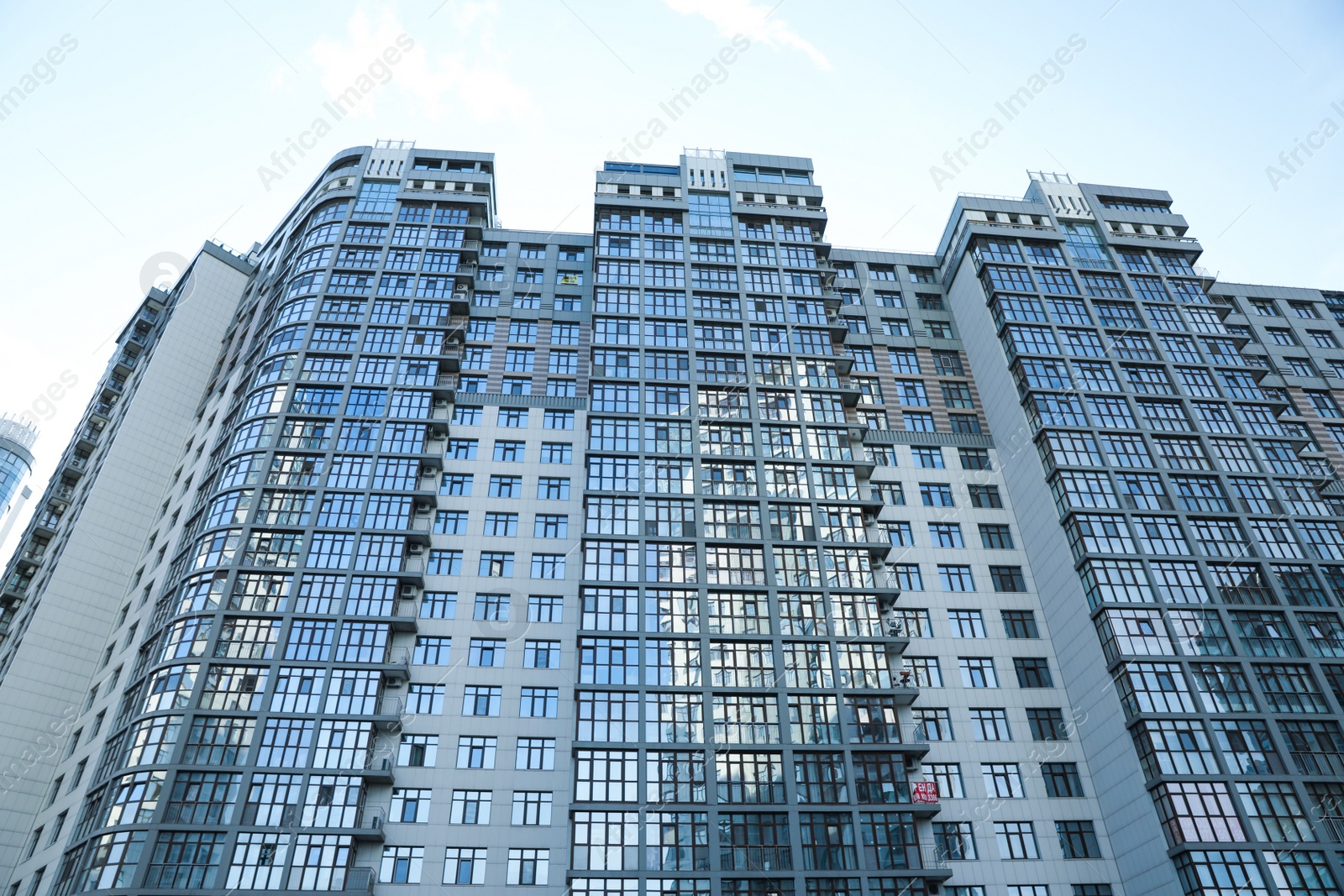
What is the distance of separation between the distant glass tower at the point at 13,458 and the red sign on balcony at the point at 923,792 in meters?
129

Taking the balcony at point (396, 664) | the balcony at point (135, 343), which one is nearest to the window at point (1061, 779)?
the balcony at point (396, 664)

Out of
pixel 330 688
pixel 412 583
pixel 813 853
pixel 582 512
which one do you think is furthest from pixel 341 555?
pixel 813 853

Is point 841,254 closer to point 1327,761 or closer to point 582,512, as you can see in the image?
point 582,512

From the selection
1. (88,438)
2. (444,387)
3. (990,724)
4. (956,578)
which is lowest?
(990,724)

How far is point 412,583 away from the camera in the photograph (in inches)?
2067

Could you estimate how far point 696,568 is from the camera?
175 feet

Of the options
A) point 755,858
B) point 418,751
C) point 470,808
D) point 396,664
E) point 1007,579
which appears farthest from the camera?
point 1007,579

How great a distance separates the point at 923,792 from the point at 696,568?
17.6 m

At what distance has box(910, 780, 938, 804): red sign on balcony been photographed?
155 feet

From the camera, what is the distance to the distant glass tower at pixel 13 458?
12259 cm

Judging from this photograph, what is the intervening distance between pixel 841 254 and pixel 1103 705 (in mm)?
40054

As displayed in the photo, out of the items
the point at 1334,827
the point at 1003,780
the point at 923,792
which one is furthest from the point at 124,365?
the point at 1334,827

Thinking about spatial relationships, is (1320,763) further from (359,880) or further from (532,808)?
(359,880)

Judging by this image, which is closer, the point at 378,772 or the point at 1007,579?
the point at 378,772
